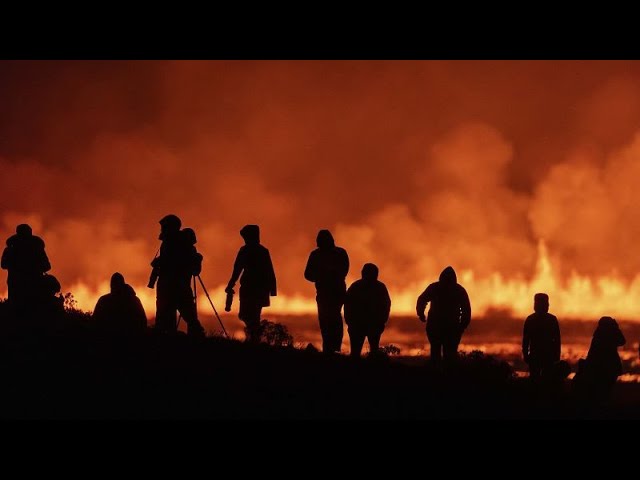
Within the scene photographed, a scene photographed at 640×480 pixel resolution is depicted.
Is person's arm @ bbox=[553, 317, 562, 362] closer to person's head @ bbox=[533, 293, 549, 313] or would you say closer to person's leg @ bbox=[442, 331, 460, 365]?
person's head @ bbox=[533, 293, 549, 313]

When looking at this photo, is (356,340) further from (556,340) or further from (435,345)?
(556,340)

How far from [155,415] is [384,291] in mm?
7466

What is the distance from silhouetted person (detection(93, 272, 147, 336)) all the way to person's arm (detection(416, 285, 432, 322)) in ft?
22.9

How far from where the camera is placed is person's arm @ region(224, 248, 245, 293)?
2902 cm

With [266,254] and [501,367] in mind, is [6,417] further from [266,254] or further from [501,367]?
[501,367]

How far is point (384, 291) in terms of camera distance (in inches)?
1136

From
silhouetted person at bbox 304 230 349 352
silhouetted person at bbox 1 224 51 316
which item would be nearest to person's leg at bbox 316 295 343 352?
silhouetted person at bbox 304 230 349 352

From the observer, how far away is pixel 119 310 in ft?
99.6

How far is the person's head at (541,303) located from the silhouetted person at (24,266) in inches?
471

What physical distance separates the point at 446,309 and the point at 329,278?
113 inches

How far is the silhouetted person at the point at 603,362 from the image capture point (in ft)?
94.3

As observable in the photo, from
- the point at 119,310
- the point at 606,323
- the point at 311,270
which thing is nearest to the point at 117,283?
the point at 119,310

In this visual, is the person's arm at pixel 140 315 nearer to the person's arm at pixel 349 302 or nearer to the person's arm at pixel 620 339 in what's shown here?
the person's arm at pixel 349 302

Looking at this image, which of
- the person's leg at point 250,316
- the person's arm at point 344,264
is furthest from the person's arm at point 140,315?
the person's arm at point 344,264
